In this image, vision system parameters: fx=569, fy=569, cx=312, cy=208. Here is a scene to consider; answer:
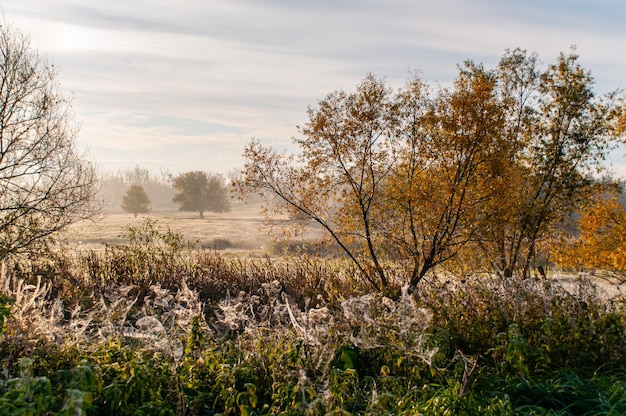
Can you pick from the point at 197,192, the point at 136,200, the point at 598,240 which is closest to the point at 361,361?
the point at 598,240

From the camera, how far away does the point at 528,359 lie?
512 centimetres

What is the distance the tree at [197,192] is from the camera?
186ft

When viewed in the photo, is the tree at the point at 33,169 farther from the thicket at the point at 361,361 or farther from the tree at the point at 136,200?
the tree at the point at 136,200

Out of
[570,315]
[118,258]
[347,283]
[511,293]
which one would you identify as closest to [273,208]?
[347,283]

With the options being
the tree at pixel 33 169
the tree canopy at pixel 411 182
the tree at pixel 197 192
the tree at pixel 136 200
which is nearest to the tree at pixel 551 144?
the tree canopy at pixel 411 182

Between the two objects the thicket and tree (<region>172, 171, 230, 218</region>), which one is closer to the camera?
the thicket

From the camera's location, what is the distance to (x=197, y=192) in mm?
57625

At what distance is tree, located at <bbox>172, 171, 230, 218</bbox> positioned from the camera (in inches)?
2227

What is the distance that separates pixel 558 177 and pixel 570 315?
258 inches

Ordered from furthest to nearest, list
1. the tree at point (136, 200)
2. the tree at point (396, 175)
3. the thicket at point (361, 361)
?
the tree at point (136, 200)
the tree at point (396, 175)
the thicket at point (361, 361)

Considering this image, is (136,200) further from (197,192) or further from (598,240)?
(598,240)

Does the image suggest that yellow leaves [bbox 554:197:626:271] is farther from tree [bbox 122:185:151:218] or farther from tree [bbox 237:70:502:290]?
tree [bbox 122:185:151:218]

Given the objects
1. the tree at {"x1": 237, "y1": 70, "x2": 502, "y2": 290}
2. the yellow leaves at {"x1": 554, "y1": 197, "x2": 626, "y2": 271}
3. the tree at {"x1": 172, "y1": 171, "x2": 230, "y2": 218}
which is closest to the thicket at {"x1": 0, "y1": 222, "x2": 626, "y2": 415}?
the tree at {"x1": 237, "y1": 70, "x2": 502, "y2": 290}

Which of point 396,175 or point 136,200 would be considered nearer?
point 396,175
